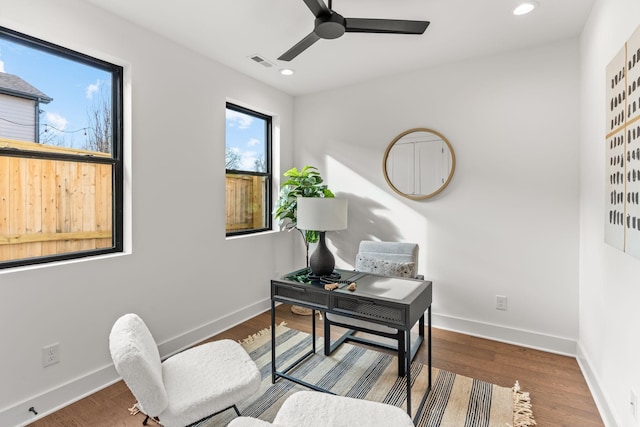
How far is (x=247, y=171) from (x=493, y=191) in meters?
2.52

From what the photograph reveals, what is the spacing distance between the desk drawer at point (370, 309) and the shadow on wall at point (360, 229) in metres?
1.64

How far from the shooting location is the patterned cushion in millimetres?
2795

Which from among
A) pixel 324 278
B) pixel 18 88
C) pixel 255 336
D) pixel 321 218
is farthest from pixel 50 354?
pixel 321 218

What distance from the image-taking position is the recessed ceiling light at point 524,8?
2.22 meters

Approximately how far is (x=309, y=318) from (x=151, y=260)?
1.73 m

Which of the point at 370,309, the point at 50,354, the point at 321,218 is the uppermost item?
the point at 321,218

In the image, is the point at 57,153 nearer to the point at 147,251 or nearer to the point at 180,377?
the point at 147,251

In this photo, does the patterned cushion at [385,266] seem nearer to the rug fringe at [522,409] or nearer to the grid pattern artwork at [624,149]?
the rug fringe at [522,409]

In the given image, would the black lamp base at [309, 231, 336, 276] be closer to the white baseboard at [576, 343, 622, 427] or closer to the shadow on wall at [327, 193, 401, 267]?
the shadow on wall at [327, 193, 401, 267]

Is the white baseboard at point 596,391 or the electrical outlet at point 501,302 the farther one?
the electrical outlet at point 501,302

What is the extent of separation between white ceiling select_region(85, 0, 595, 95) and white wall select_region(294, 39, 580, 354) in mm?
258

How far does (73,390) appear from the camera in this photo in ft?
7.00

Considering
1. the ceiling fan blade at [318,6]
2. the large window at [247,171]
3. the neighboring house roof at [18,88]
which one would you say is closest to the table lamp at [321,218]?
the ceiling fan blade at [318,6]

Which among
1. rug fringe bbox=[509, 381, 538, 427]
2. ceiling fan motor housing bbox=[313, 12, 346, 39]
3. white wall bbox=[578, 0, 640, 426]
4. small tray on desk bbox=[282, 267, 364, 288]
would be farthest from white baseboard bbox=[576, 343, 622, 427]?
ceiling fan motor housing bbox=[313, 12, 346, 39]
